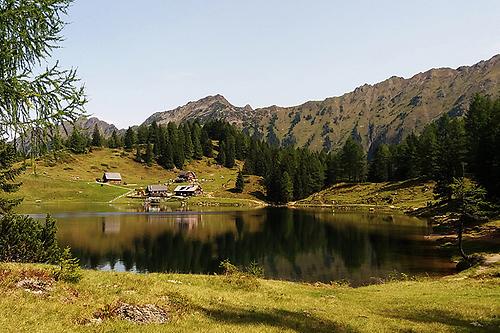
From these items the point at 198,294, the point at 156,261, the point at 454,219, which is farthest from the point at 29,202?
the point at 198,294

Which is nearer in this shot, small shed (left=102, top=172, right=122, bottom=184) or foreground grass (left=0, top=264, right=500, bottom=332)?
foreground grass (left=0, top=264, right=500, bottom=332)

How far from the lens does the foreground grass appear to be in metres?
15.5

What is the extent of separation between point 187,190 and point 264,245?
368 ft

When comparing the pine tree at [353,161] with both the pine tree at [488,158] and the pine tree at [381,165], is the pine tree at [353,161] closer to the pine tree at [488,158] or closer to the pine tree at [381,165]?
the pine tree at [381,165]

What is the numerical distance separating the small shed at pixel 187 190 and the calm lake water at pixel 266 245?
64291 mm

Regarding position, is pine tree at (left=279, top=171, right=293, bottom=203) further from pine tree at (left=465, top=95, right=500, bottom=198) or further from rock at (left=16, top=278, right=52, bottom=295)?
rock at (left=16, top=278, right=52, bottom=295)

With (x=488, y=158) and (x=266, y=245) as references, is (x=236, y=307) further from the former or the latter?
(x=488, y=158)

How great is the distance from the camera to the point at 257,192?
194 metres

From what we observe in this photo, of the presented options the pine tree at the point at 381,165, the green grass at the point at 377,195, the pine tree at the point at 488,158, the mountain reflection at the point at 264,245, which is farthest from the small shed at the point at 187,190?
the pine tree at the point at 488,158

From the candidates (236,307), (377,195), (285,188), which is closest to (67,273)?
(236,307)

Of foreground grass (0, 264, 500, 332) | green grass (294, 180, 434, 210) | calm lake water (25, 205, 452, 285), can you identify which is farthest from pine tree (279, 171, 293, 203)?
foreground grass (0, 264, 500, 332)

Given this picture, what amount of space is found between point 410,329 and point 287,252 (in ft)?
185

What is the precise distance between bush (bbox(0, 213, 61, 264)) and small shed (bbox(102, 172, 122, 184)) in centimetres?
Answer: 16212

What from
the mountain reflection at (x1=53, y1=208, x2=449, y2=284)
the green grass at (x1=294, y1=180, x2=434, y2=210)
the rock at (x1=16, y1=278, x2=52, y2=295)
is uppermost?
the rock at (x1=16, y1=278, x2=52, y2=295)
